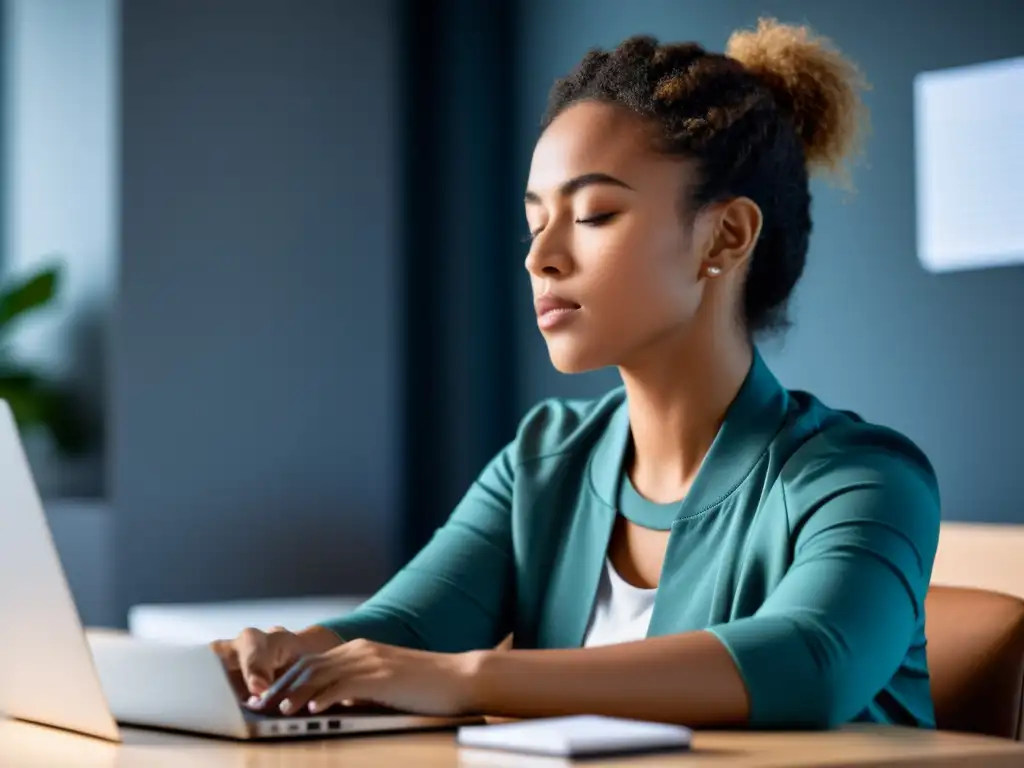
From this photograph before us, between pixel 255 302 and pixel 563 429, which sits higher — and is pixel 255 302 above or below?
below

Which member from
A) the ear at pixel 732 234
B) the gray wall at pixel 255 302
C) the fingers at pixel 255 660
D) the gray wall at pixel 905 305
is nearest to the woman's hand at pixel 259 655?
the fingers at pixel 255 660

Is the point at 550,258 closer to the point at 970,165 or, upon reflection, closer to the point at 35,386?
the point at 970,165

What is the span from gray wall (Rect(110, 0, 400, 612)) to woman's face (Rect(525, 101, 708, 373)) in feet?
7.66

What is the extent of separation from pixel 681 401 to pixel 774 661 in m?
0.47

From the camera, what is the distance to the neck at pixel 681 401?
155 centimetres

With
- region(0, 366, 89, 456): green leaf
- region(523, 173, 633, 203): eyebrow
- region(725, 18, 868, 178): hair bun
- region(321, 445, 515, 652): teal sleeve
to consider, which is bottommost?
region(0, 366, 89, 456): green leaf

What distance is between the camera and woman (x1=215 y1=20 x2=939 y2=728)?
3.73 feet

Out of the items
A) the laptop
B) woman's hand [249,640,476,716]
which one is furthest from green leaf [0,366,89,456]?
woman's hand [249,640,476,716]

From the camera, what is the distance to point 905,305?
9.67 ft

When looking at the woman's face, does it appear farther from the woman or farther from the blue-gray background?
the blue-gray background

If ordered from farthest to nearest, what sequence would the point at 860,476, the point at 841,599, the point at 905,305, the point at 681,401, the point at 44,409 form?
1. the point at 44,409
2. the point at 905,305
3. the point at 681,401
4. the point at 860,476
5. the point at 841,599

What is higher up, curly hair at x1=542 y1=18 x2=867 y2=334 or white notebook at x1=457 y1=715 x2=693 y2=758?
curly hair at x1=542 y1=18 x2=867 y2=334

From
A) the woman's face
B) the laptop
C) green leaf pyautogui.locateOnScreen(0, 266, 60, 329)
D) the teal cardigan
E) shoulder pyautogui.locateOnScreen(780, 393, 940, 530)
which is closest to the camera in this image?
the laptop

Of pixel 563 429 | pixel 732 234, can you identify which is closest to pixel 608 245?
pixel 732 234
